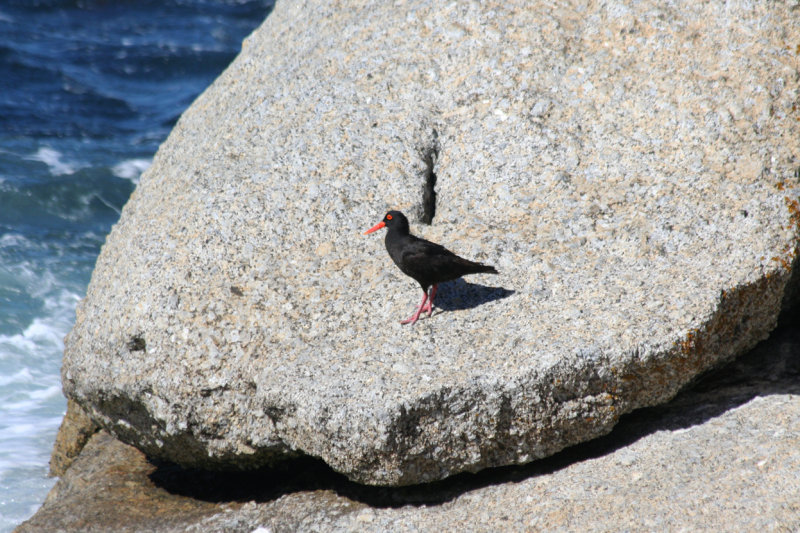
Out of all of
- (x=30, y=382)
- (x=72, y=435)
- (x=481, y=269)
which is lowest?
(x=30, y=382)

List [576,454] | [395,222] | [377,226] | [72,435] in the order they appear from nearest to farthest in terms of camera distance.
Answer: [576,454], [395,222], [377,226], [72,435]

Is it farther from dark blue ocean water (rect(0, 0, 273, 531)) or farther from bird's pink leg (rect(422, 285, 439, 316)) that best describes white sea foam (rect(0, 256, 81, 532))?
bird's pink leg (rect(422, 285, 439, 316))

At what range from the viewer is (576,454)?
5332 millimetres

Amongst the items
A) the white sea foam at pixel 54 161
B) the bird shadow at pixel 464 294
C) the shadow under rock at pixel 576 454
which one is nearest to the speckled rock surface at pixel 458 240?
the bird shadow at pixel 464 294

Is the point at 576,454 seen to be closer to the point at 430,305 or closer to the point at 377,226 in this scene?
the point at 430,305

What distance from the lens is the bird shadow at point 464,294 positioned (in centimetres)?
567

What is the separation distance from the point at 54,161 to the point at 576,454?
532 inches

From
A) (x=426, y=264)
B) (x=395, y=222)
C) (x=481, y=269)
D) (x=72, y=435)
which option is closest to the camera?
(x=426, y=264)

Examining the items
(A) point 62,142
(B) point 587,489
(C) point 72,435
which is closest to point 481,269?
(B) point 587,489

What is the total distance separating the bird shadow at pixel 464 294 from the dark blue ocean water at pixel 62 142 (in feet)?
16.2

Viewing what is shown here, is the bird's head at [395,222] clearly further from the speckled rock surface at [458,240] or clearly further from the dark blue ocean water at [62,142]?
the dark blue ocean water at [62,142]

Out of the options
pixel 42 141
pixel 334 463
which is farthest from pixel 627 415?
pixel 42 141

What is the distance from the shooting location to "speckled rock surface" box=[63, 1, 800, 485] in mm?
5047

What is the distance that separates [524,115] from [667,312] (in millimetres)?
2369
